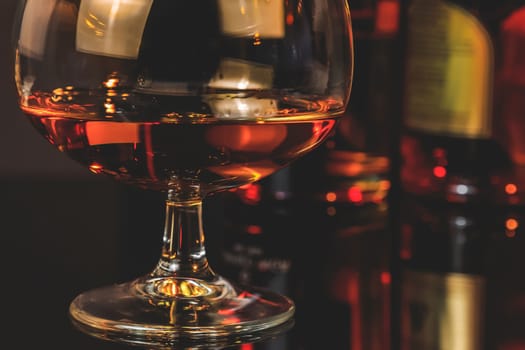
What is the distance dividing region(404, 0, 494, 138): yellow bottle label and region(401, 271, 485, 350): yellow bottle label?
0.20 metres

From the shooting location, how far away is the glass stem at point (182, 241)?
68cm

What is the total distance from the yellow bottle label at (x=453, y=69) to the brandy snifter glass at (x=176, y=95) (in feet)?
0.97

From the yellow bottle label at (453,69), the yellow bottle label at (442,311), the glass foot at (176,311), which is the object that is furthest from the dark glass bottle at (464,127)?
the glass foot at (176,311)

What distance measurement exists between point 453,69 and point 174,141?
387 millimetres

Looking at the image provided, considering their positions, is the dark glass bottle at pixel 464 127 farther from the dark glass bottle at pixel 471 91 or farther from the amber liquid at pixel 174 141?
the amber liquid at pixel 174 141

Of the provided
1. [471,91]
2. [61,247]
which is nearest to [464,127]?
[471,91]

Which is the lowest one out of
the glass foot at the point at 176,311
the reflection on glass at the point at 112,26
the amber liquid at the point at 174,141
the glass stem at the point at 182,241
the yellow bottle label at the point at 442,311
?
the yellow bottle label at the point at 442,311

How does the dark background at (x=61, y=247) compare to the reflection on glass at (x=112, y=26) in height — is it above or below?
below

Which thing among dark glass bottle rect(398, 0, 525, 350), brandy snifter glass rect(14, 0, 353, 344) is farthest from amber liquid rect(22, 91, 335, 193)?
dark glass bottle rect(398, 0, 525, 350)

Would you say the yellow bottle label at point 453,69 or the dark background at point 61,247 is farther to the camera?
the yellow bottle label at point 453,69

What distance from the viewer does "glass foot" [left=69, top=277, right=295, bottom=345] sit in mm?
611

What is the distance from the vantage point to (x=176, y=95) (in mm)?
631

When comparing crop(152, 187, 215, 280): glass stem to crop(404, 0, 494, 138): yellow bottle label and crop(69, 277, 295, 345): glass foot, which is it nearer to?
crop(69, 277, 295, 345): glass foot

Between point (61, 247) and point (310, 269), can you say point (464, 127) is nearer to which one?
point (310, 269)
